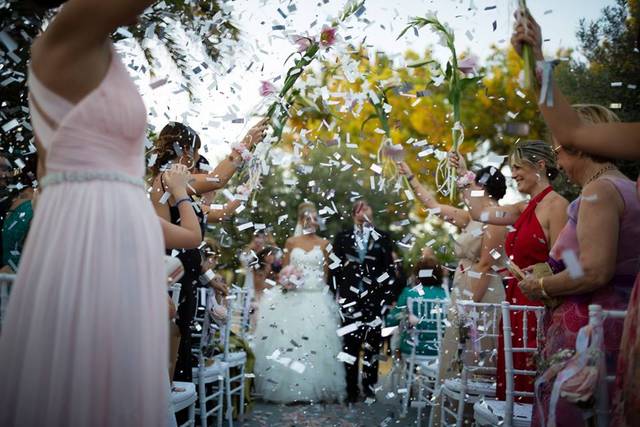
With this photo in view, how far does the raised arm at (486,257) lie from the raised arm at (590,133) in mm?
3022

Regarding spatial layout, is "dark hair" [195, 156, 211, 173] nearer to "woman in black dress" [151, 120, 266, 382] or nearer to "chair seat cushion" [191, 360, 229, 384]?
"woman in black dress" [151, 120, 266, 382]

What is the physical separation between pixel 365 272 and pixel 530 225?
4001 mm

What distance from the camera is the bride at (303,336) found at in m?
7.09

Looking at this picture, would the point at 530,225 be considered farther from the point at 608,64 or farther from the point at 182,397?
the point at 608,64

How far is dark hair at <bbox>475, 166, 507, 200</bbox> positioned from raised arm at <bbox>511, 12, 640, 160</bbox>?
3.16 metres

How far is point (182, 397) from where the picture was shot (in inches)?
149

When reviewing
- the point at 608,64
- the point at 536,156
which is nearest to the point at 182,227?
the point at 536,156

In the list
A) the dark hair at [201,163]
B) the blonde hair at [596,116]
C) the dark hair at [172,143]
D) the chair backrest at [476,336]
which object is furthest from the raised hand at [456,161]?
the blonde hair at [596,116]

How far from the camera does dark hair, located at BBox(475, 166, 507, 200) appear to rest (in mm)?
5207

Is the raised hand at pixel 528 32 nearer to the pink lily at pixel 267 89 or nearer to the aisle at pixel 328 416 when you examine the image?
the pink lily at pixel 267 89

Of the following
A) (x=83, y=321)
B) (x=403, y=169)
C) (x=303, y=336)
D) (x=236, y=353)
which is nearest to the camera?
(x=83, y=321)

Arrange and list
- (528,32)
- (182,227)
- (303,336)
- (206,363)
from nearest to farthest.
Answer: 1. (528,32)
2. (182,227)
3. (206,363)
4. (303,336)

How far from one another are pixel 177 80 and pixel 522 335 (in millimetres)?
3498

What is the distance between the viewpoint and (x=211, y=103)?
15.7 feet
